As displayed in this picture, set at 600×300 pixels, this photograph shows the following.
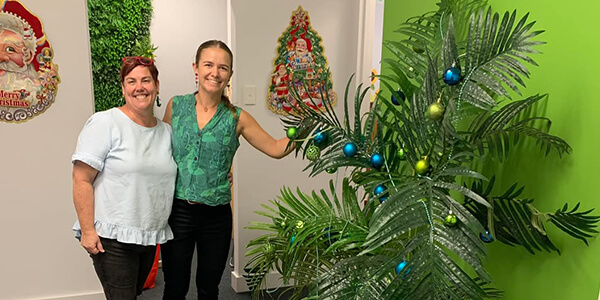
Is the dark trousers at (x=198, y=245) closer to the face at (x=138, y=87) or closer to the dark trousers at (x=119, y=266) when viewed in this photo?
the dark trousers at (x=119, y=266)

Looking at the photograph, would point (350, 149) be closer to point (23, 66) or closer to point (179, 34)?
point (23, 66)

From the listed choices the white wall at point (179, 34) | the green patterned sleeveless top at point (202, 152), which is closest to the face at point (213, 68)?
the green patterned sleeveless top at point (202, 152)

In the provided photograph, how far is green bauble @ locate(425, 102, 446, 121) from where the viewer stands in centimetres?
85

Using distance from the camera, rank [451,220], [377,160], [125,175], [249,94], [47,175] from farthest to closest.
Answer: [249,94] → [47,175] → [125,175] → [377,160] → [451,220]

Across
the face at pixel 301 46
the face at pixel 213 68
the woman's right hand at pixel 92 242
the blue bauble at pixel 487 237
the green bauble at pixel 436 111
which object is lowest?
the woman's right hand at pixel 92 242

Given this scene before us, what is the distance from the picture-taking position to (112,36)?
10.8 feet

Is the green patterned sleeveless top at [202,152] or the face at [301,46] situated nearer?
the green patterned sleeveless top at [202,152]

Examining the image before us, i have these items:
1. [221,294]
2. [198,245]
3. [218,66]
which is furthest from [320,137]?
[221,294]

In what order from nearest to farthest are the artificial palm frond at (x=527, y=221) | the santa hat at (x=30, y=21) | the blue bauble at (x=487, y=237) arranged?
1. the blue bauble at (x=487, y=237)
2. the artificial palm frond at (x=527, y=221)
3. the santa hat at (x=30, y=21)

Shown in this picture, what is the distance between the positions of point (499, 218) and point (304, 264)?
526 millimetres

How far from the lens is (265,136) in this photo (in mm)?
1724

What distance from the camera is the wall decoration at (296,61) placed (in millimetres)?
2498

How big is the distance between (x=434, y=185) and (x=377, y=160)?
0.21 metres

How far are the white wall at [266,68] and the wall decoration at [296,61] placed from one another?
32 mm
